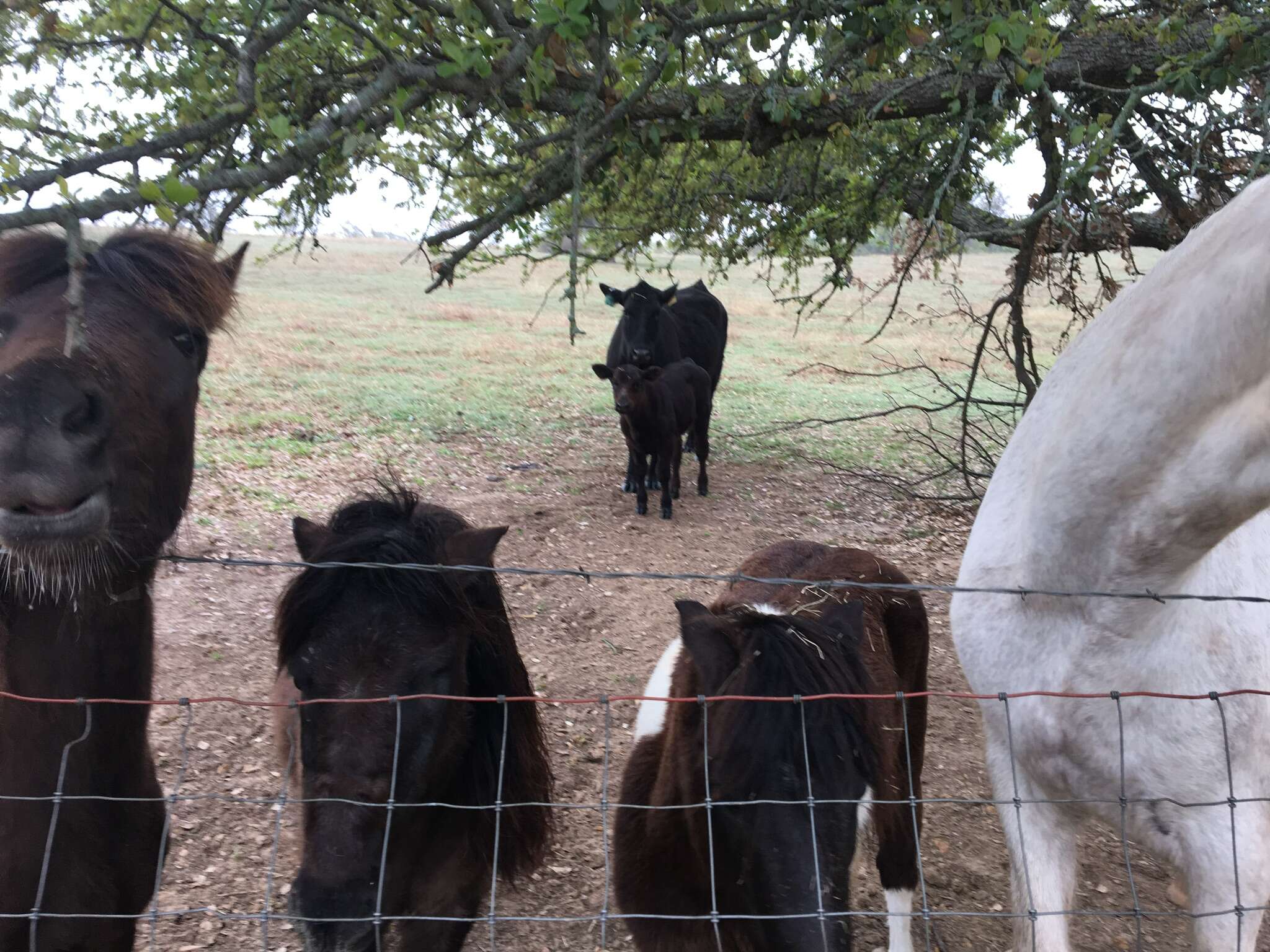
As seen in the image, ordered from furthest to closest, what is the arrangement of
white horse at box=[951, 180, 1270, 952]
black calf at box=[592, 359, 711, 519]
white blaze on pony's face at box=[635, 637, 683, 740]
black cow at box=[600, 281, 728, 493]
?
black cow at box=[600, 281, 728, 493] → black calf at box=[592, 359, 711, 519] → white blaze on pony's face at box=[635, 637, 683, 740] → white horse at box=[951, 180, 1270, 952]

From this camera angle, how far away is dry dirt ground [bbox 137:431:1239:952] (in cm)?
343

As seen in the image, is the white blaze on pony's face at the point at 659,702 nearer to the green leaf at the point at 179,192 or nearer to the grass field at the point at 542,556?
the grass field at the point at 542,556

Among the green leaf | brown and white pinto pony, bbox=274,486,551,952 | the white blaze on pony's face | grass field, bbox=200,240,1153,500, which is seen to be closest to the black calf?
grass field, bbox=200,240,1153,500

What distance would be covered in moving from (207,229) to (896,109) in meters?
4.22

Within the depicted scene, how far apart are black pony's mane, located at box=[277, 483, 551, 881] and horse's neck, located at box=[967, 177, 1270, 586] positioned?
4.97 ft

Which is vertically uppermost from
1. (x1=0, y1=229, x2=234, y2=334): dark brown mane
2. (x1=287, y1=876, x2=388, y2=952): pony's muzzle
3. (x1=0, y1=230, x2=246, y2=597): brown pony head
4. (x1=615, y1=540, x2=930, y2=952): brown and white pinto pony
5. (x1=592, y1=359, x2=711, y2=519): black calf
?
(x1=592, y1=359, x2=711, y2=519): black calf

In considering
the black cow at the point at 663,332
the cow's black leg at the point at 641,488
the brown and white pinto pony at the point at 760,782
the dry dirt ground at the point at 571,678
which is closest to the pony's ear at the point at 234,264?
the dry dirt ground at the point at 571,678

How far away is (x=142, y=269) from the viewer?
2010 mm

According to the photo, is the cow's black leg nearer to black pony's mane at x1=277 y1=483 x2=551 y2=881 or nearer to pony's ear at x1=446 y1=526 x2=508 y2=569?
black pony's mane at x1=277 y1=483 x2=551 y2=881

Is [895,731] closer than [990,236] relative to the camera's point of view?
Yes

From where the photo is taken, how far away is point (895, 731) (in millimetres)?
2750

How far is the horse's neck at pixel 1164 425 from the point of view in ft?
5.59

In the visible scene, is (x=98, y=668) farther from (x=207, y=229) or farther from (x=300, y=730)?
(x=207, y=229)

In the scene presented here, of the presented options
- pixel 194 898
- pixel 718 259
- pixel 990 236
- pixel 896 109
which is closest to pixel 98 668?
pixel 194 898
